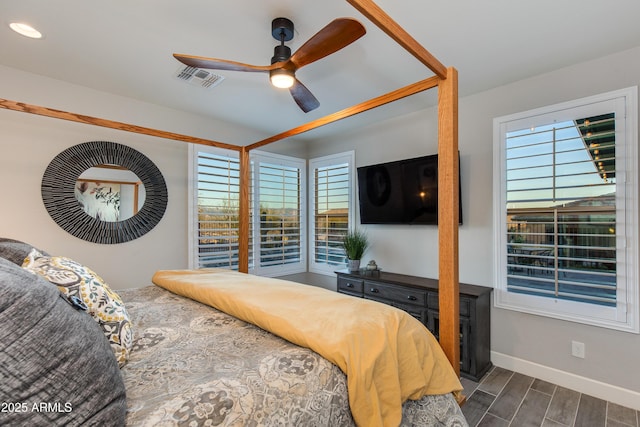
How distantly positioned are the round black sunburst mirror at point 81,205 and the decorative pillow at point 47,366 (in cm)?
223

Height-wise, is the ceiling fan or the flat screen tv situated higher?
the ceiling fan

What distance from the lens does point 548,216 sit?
2463 millimetres

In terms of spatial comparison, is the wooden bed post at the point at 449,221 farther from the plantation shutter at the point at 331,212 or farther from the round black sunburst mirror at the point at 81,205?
the round black sunburst mirror at the point at 81,205

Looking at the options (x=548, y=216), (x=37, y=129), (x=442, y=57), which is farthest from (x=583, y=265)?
(x=37, y=129)

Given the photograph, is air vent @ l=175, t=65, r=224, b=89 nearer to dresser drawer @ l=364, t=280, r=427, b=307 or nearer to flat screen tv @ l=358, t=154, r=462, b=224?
flat screen tv @ l=358, t=154, r=462, b=224

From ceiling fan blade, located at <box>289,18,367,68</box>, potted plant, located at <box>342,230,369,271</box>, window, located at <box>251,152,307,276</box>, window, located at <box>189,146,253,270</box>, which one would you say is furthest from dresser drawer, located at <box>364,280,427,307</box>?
ceiling fan blade, located at <box>289,18,367,68</box>

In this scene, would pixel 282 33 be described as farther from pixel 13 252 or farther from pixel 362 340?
pixel 13 252

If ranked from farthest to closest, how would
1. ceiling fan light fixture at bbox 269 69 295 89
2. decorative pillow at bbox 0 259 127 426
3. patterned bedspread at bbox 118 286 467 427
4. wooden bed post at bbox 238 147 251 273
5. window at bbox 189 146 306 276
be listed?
window at bbox 189 146 306 276, wooden bed post at bbox 238 147 251 273, ceiling fan light fixture at bbox 269 69 295 89, patterned bedspread at bbox 118 286 467 427, decorative pillow at bbox 0 259 127 426

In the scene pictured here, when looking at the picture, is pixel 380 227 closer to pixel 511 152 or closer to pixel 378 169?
pixel 378 169

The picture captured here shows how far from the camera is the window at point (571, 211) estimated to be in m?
2.15

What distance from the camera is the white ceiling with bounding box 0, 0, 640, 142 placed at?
1.72 meters

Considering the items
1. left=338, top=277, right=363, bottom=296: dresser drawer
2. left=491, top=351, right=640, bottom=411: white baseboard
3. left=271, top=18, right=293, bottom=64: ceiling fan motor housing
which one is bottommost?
Answer: left=491, top=351, right=640, bottom=411: white baseboard

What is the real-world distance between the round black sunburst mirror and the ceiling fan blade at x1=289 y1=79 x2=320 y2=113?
5.86ft

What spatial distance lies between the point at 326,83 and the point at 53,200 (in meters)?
2.55
